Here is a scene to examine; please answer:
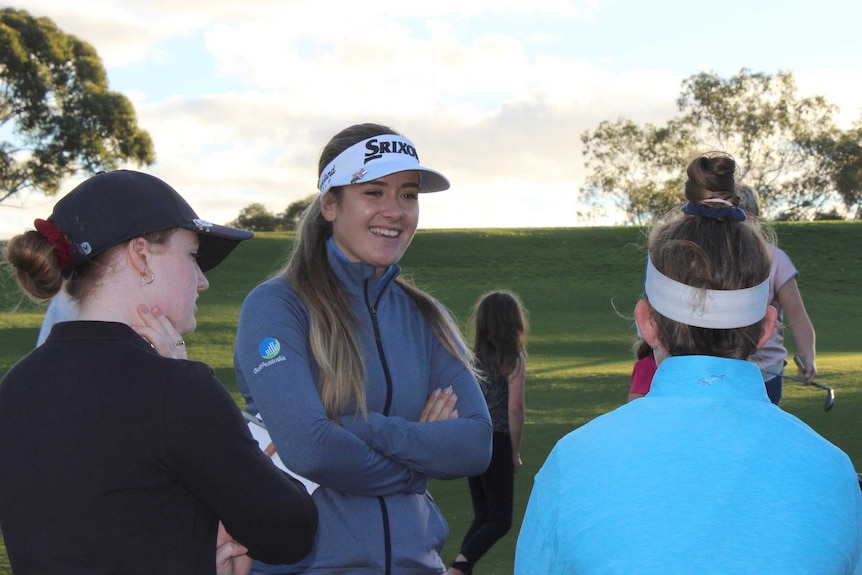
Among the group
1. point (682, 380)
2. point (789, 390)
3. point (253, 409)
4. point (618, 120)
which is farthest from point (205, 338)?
point (618, 120)

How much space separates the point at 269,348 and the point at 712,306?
152 cm

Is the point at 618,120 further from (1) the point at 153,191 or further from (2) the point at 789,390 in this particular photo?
(1) the point at 153,191

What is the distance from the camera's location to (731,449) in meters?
1.97

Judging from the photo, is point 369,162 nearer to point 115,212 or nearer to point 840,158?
point 115,212

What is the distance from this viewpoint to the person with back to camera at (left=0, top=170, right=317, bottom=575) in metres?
2.17

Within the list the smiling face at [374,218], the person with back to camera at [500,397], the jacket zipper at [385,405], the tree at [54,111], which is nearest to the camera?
the jacket zipper at [385,405]

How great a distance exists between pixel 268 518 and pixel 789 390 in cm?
1393

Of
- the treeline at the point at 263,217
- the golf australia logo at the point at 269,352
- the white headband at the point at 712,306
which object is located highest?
the white headband at the point at 712,306

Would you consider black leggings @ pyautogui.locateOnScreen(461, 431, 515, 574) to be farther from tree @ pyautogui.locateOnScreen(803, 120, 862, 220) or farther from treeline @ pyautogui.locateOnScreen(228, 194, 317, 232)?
Answer: treeline @ pyautogui.locateOnScreen(228, 194, 317, 232)

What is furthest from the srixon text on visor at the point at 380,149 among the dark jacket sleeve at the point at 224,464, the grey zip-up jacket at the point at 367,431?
the dark jacket sleeve at the point at 224,464

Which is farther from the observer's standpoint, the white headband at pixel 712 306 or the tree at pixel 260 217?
the tree at pixel 260 217

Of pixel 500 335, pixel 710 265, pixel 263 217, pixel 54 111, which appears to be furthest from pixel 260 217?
pixel 710 265

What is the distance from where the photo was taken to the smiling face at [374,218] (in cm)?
360

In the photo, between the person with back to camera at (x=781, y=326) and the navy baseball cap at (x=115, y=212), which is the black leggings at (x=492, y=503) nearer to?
the person with back to camera at (x=781, y=326)
